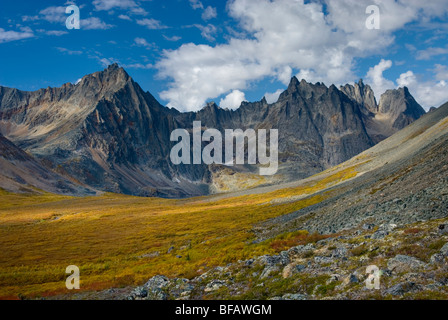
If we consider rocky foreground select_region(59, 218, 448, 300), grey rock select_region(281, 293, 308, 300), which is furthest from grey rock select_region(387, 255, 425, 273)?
grey rock select_region(281, 293, 308, 300)

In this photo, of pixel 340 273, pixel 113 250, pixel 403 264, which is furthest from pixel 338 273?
pixel 113 250

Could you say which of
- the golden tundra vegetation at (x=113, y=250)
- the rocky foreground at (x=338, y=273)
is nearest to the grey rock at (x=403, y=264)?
the rocky foreground at (x=338, y=273)

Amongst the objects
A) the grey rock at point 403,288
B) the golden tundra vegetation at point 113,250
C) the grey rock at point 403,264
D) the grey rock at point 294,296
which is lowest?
the golden tundra vegetation at point 113,250

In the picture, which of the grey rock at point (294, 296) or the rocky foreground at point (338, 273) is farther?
the grey rock at point (294, 296)

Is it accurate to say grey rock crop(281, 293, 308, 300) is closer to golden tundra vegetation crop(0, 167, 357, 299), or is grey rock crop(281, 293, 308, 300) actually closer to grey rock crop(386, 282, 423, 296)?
grey rock crop(386, 282, 423, 296)

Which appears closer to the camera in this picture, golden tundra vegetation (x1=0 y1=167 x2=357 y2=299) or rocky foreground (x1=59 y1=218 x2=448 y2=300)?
rocky foreground (x1=59 y1=218 x2=448 y2=300)

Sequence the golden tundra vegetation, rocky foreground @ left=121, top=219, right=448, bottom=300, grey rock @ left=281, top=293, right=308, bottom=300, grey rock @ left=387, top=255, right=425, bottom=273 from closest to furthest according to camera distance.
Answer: rocky foreground @ left=121, top=219, right=448, bottom=300
grey rock @ left=387, top=255, right=425, bottom=273
grey rock @ left=281, top=293, right=308, bottom=300
the golden tundra vegetation

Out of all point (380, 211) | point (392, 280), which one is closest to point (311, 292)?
point (392, 280)

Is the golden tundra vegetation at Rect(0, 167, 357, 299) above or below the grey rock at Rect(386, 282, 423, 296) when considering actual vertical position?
below

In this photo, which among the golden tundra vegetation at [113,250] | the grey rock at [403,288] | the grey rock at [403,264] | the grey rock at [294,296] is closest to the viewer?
the grey rock at [403,288]

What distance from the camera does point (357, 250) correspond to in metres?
20.8

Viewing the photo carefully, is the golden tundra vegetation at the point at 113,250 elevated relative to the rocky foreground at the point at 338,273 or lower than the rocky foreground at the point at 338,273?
lower

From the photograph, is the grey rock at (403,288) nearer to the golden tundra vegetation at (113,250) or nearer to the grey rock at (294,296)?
the grey rock at (294,296)
